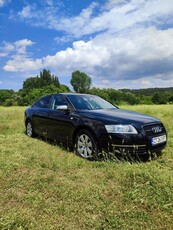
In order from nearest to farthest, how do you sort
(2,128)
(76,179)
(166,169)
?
1. (76,179)
2. (166,169)
3. (2,128)

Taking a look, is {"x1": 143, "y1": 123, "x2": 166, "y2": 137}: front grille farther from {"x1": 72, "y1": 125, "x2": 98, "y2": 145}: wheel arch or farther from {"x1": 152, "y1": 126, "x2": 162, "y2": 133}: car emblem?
{"x1": 72, "y1": 125, "x2": 98, "y2": 145}: wheel arch

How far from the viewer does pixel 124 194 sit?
3.13 m

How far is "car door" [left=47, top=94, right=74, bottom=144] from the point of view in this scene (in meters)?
5.32

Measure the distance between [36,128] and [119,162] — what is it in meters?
3.57

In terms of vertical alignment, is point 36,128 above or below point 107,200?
above

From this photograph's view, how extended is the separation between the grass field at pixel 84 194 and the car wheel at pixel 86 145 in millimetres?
230

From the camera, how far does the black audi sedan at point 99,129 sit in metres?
4.29

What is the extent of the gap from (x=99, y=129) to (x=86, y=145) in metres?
0.55

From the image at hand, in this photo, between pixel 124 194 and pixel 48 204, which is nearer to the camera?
pixel 48 204

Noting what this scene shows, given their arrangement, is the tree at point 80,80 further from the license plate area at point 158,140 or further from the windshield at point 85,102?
the license plate area at point 158,140

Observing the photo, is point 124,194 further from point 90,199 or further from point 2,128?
point 2,128

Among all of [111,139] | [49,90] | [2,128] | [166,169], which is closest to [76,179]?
[111,139]

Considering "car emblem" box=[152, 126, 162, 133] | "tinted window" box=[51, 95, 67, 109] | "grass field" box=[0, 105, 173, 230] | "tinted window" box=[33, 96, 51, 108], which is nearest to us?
"grass field" box=[0, 105, 173, 230]

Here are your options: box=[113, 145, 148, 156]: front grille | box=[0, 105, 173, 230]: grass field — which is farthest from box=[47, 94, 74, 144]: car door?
box=[113, 145, 148, 156]: front grille
